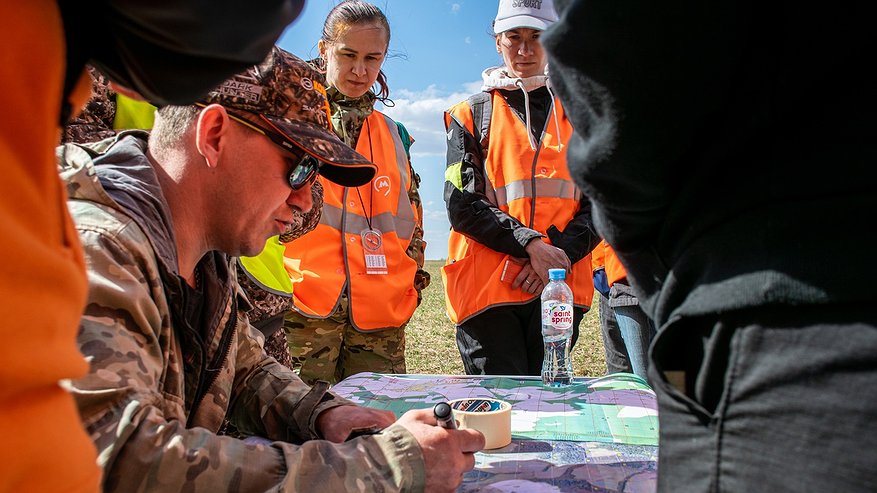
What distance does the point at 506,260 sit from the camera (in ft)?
10.7

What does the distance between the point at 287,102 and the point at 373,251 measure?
5.61 feet

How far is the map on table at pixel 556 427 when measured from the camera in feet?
4.83

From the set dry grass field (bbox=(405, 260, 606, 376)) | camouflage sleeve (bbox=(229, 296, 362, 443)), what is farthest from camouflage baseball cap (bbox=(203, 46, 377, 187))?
dry grass field (bbox=(405, 260, 606, 376))

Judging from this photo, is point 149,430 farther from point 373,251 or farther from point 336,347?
point 373,251

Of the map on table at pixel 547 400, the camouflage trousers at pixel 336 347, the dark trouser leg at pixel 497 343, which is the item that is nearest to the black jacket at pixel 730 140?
the map on table at pixel 547 400

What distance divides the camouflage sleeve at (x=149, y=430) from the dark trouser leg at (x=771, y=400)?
0.60 metres

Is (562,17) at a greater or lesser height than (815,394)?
greater

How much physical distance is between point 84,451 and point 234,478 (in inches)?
23.3

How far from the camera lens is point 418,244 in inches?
145

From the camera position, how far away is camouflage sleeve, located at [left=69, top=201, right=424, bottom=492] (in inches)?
44.1

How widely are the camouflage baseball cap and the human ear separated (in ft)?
0.10

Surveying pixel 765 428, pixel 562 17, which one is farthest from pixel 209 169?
pixel 765 428

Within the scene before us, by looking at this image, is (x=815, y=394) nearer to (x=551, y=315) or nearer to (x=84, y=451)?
(x=84, y=451)

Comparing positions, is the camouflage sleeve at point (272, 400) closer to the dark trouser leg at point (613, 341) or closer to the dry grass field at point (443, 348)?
the dark trouser leg at point (613, 341)
